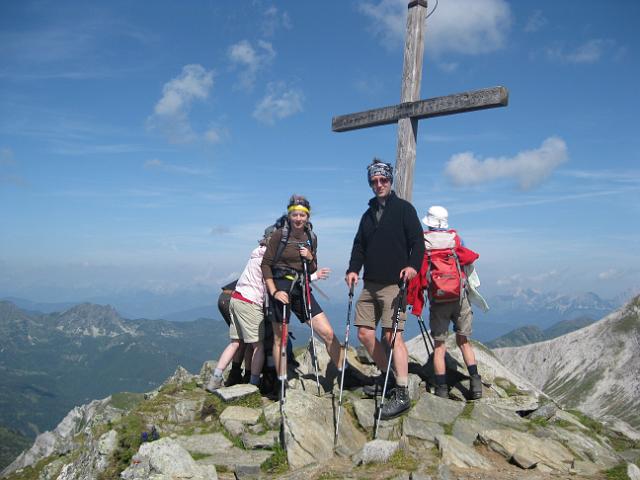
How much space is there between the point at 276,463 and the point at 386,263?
462 centimetres

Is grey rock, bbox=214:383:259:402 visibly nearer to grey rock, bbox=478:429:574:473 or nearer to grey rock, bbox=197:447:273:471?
grey rock, bbox=197:447:273:471

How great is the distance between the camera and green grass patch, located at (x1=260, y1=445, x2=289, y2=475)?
352 inches

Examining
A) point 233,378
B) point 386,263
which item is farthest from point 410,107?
point 233,378

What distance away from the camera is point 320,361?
1458 centimetres

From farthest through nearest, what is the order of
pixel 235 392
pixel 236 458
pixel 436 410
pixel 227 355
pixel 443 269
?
pixel 227 355 < pixel 235 392 < pixel 443 269 < pixel 436 410 < pixel 236 458

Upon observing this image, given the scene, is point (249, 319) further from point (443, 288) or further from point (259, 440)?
point (443, 288)

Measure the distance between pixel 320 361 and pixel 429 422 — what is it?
492 cm

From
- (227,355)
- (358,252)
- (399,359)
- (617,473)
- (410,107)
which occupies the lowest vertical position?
(617,473)

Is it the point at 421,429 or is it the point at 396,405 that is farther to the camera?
the point at 396,405

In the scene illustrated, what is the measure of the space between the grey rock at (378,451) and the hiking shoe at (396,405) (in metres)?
1.19

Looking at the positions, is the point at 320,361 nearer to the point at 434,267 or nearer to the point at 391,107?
the point at 434,267

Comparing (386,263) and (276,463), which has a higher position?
(386,263)

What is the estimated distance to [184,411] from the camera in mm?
12438

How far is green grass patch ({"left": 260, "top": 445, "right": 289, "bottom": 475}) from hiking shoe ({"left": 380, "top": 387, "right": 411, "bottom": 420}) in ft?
7.82
